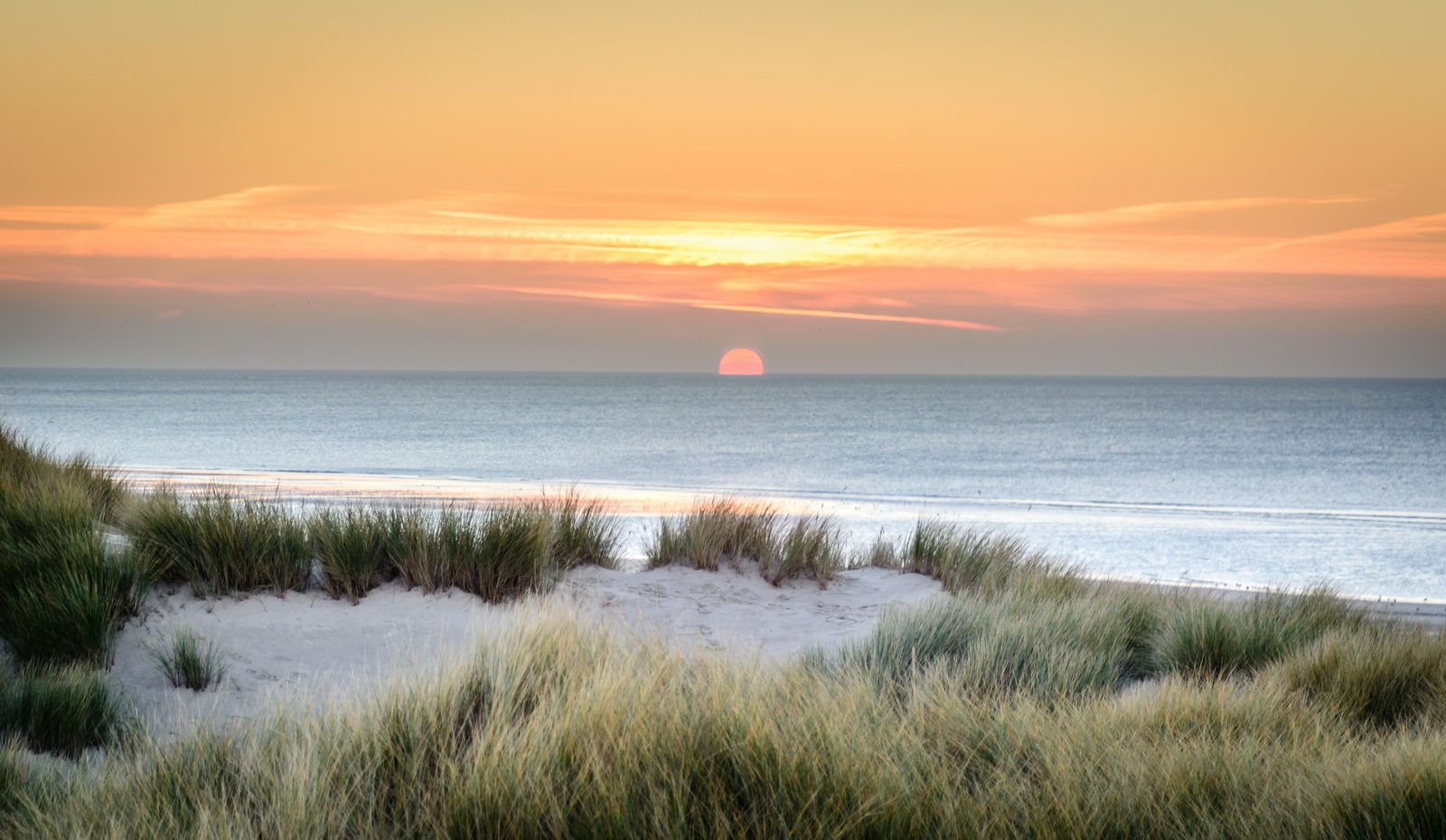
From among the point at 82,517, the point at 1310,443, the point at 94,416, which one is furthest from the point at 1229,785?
the point at 94,416

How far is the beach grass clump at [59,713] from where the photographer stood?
16.3ft

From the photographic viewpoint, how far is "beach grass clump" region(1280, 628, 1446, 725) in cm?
535

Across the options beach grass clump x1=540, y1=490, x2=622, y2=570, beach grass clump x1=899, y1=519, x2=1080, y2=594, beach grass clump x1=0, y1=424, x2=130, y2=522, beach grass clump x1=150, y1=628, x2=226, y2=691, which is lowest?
beach grass clump x1=899, y1=519, x2=1080, y2=594

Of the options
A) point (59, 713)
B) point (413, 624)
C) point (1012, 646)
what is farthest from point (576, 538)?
point (59, 713)

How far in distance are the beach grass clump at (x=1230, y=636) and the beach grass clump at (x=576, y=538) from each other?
452 cm

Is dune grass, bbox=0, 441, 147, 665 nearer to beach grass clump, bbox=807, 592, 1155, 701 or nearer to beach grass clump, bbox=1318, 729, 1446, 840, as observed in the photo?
beach grass clump, bbox=807, 592, 1155, 701

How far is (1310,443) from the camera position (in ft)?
185

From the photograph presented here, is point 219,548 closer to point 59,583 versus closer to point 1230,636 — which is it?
point 59,583

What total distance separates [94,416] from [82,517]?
70319mm

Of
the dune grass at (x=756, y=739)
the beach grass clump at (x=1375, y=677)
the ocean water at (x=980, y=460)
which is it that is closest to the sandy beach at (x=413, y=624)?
the dune grass at (x=756, y=739)

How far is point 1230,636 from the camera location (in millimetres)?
6992

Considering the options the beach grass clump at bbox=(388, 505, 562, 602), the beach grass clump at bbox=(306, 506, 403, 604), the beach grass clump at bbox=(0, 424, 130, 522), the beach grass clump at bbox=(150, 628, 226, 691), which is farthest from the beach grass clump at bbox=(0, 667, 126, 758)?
the beach grass clump at bbox=(0, 424, 130, 522)

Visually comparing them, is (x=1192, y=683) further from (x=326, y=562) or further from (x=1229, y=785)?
(x=326, y=562)

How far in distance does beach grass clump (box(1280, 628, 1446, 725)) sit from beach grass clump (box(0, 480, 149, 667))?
6.60 metres
